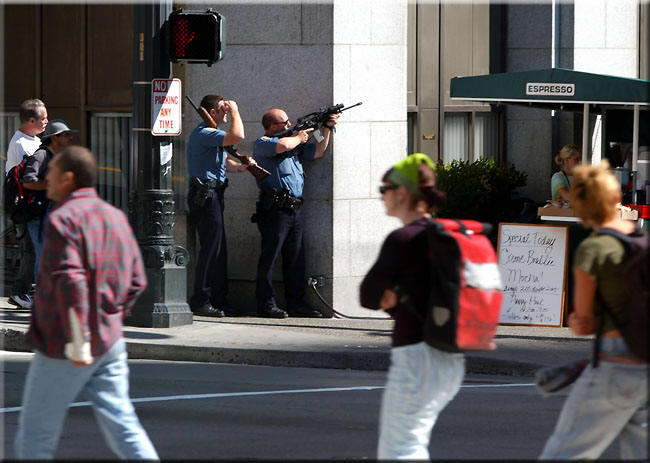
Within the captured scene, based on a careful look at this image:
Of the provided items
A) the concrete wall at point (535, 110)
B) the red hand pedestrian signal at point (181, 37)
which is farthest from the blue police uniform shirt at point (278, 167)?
the concrete wall at point (535, 110)

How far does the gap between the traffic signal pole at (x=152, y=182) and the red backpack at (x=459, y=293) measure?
6.85 meters

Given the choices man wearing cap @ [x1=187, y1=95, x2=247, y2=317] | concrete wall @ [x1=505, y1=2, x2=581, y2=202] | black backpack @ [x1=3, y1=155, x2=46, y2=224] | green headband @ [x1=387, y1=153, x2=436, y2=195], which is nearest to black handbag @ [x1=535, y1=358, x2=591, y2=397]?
green headband @ [x1=387, y1=153, x2=436, y2=195]

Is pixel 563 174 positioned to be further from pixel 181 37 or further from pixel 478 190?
pixel 181 37

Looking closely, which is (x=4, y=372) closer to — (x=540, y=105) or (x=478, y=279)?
(x=478, y=279)

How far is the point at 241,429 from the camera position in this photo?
7957 millimetres

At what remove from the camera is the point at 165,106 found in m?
11.9

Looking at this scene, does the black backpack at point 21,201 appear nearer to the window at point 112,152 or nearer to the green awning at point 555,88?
the window at point 112,152

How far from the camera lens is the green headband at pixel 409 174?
226 inches

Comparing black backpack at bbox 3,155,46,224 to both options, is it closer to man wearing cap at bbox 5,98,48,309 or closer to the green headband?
man wearing cap at bbox 5,98,48,309

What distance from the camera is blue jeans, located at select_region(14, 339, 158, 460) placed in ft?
18.7

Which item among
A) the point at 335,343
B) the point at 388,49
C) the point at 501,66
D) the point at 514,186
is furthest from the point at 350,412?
the point at 501,66

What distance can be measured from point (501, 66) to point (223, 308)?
5488 mm

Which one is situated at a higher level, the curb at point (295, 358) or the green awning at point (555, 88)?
the green awning at point (555, 88)

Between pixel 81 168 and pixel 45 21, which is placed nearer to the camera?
pixel 81 168
